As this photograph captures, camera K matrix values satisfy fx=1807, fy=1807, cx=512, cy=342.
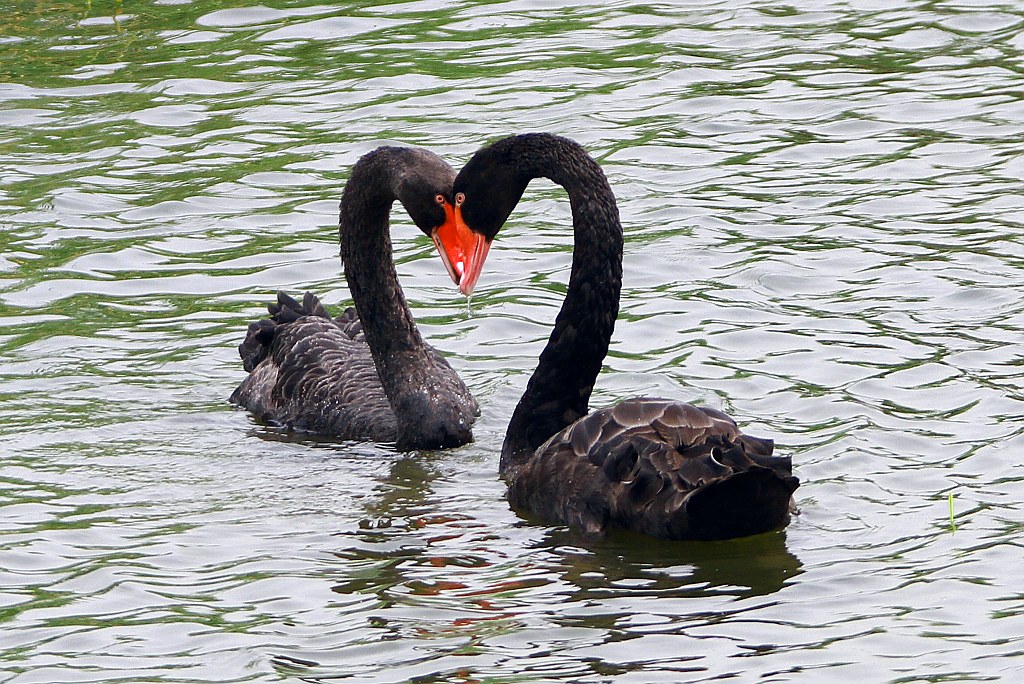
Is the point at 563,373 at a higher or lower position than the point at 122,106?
lower

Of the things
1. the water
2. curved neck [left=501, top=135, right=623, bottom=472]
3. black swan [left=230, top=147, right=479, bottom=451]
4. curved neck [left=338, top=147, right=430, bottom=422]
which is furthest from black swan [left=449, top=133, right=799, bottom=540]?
curved neck [left=338, top=147, right=430, bottom=422]

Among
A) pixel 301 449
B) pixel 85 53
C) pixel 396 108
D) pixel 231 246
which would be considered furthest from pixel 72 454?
pixel 85 53

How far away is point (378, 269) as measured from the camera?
8.80 m

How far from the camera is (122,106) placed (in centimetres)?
1337

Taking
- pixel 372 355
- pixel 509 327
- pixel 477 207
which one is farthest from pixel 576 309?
pixel 509 327

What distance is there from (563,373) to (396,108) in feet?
18.6

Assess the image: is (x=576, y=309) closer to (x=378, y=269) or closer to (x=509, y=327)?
(x=378, y=269)

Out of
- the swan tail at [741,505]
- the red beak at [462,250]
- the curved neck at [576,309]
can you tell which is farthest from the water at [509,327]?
the red beak at [462,250]

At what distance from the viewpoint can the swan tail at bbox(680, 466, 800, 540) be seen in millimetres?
6375

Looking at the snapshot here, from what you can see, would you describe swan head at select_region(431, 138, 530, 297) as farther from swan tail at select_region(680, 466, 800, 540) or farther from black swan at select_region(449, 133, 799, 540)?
swan tail at select_region(680, 466, 800, 540)

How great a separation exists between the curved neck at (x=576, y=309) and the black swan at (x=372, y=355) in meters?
0.54

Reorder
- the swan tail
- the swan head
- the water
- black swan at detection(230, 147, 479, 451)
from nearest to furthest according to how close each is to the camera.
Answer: the water < the swan tail < the swan head < black swan at detection(230, 147, 479, 451)

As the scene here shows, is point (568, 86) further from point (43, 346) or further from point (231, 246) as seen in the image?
point (43, 346)

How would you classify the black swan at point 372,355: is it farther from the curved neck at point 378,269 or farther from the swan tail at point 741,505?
the swan tail at point 741,505
